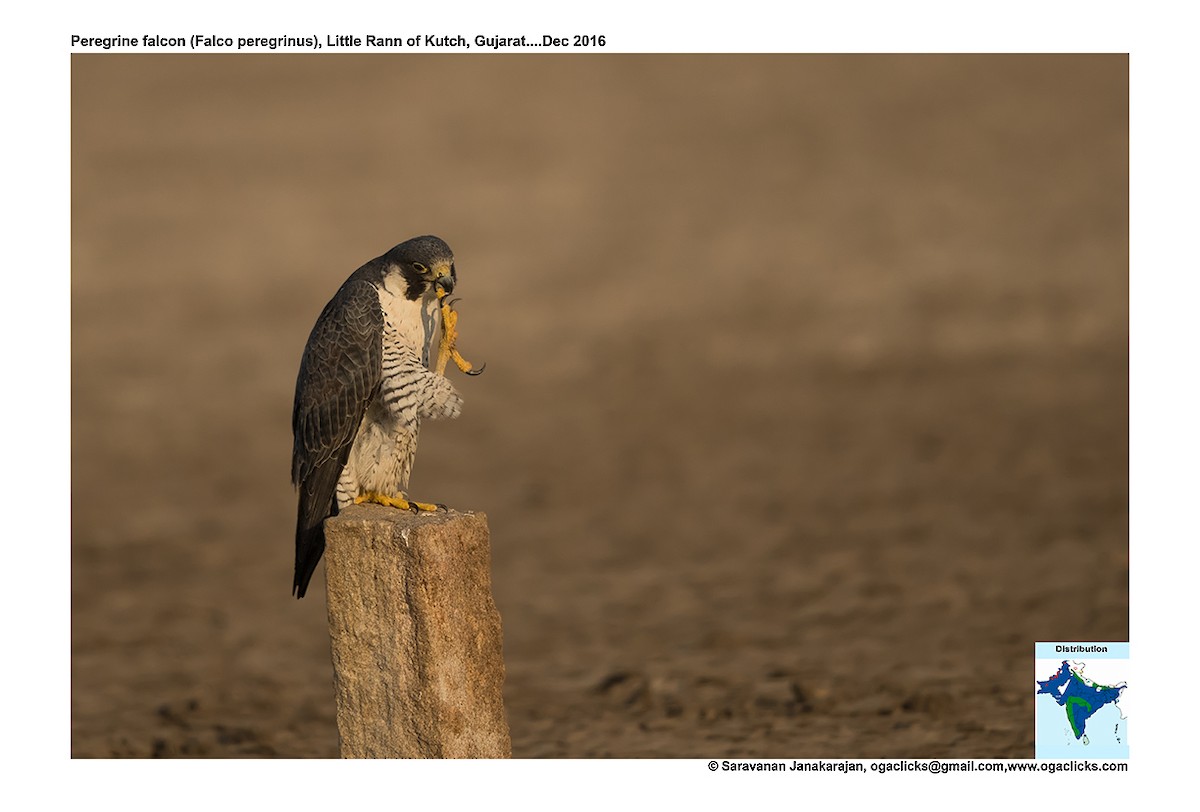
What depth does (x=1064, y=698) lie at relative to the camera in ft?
22.8

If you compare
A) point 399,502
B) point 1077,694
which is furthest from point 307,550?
point 1077,694

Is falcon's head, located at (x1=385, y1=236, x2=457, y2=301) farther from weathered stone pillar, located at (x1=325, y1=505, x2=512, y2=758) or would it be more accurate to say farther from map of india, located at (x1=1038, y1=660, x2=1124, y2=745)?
map of india, located at (x1=1038, y1=660, x2=1124, y2=745)

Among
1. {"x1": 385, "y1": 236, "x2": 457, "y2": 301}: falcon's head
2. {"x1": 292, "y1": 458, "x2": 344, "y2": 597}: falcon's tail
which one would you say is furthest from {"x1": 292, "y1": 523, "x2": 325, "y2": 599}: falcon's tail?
{"x1": 385, "y1": 236, "x2": 457, "y2": 301}: falcon's head

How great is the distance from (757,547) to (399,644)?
676 centimetres

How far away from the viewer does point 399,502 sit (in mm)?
6645

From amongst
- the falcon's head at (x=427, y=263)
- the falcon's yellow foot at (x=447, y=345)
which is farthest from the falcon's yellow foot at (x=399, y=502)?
the falcon's head at (x=427, y=263)

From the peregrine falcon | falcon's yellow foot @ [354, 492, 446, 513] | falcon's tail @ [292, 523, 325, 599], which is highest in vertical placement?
the peregrine falcon

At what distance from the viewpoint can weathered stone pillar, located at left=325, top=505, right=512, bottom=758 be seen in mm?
6105

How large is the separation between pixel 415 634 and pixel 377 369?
1.14m

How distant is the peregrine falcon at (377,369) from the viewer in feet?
21.1

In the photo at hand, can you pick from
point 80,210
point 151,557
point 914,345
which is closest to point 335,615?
point 151,557

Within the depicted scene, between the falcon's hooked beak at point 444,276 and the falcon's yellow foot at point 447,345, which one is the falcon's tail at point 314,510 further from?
the falcon's hooked beak at point 444,276

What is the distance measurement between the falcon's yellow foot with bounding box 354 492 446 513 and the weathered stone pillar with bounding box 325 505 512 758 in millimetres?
146

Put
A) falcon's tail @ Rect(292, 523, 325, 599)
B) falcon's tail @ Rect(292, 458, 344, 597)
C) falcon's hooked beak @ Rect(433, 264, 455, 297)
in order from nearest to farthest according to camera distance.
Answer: falcon's hooked beak @ Rect(433, 264, 455, 297), falcon's tail @ Rect(292, 458, 344, 597), falcon's tail @ Rect(292, 523, 325, 599)
